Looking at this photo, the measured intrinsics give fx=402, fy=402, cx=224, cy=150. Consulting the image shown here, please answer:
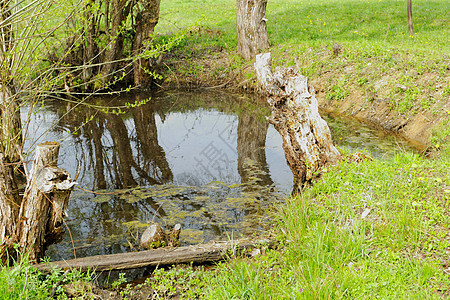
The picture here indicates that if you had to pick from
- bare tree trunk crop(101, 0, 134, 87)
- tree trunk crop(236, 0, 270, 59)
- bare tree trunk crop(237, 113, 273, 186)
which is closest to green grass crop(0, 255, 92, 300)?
bare tree trunk crop(237, 113, 273, 186)

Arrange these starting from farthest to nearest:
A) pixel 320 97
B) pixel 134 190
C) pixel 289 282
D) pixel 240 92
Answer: pixel 240 92 → pixel 320 97 → pixel 134 190 → pixel 289 282

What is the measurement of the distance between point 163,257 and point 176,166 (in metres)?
3.36

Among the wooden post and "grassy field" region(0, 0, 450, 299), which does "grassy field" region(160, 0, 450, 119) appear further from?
the wooden post

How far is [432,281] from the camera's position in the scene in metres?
3.31

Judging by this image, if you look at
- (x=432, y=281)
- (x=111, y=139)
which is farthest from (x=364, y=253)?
(x=111, y=139)

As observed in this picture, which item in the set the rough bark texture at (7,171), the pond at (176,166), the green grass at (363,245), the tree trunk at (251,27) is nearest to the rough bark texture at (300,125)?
the pond at (176,166)

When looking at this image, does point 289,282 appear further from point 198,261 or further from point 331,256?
point 198,261

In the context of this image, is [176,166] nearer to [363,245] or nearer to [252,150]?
[252,150]

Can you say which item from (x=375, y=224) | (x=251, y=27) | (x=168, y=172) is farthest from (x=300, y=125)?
(x=251, y=27)

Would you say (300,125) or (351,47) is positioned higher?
(351,47)

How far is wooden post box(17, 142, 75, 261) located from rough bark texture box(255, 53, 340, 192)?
3390 mm

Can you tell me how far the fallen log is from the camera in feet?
13.5

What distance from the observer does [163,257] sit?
14.2 feet

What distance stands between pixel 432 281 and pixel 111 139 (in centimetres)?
740
